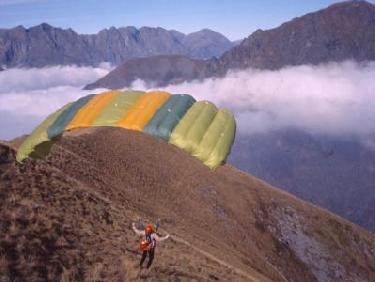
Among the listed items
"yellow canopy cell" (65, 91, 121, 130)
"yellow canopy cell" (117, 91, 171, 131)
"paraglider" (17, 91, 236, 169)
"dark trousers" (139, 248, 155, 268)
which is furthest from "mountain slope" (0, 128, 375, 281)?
"yellow canopy cell" (117, 91, 171, 131)

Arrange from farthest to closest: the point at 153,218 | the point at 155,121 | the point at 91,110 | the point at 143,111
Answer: the point at 153,218, the point at 91,110, the point at 143,111, the point at 155,121

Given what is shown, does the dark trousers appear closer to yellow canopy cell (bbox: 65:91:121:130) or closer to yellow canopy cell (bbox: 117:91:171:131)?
yellow canopy cell (bbox: 117:91:171:131)

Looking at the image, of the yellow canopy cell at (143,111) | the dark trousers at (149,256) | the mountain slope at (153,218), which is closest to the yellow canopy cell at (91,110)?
the yellow canopy cell at (143,111)

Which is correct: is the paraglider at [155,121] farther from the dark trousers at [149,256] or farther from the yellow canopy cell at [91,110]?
the dark trousers at [149,256]

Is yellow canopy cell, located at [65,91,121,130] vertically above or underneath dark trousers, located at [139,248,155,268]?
above

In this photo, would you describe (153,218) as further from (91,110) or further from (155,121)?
(155,121)

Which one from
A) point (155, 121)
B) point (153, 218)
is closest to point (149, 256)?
point (155, 121)
